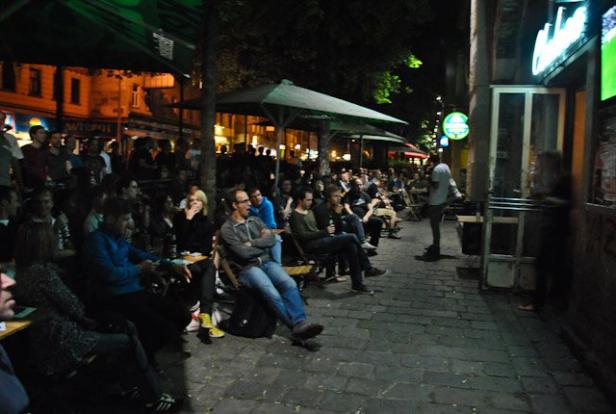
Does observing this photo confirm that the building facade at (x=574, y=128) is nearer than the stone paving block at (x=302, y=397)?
No

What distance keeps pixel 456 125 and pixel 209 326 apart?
15367mm

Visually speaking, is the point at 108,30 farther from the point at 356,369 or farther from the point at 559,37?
the point at 559,37

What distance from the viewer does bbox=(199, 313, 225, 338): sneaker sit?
18.1 feet

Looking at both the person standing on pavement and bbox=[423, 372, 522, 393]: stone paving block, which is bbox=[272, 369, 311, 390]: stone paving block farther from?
the person standing on pavement

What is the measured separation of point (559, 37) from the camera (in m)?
6.21

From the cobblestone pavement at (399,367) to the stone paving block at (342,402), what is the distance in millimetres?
15

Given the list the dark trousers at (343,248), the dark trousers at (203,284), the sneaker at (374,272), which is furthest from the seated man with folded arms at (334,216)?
the dark trousers at (203,284)

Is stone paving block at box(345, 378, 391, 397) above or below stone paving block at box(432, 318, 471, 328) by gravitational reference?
below

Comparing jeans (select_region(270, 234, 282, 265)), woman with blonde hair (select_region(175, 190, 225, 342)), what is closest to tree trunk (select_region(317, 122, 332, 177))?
woman with blonde hair (select_region(175, 190, 225, 342))

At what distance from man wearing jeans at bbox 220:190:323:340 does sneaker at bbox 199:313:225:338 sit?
1.71 ft

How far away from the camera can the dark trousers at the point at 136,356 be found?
385 cm

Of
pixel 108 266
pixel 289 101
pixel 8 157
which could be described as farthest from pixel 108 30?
pixel 289 101

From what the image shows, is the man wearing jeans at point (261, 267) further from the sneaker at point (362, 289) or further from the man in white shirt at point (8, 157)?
the man in white shirt at point (8, 157)

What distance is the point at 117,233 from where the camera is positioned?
457 cm
